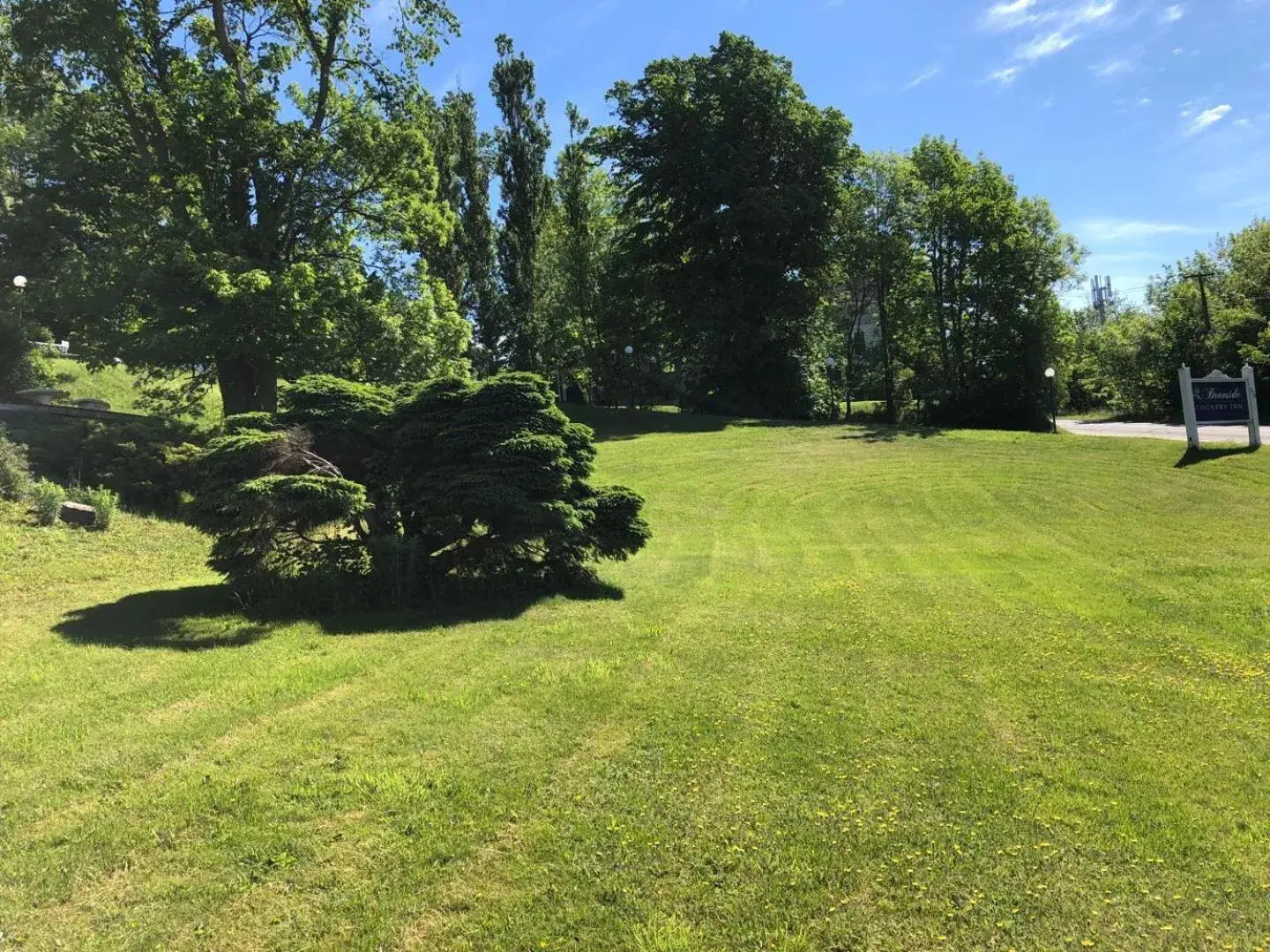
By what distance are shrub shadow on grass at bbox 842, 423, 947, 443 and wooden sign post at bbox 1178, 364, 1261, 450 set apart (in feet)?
24.9

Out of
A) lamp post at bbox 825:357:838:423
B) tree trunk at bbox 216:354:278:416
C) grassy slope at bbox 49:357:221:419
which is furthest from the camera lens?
lamp post at bbox 825:357:838:423

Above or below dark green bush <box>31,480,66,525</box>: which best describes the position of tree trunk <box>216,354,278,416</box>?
above

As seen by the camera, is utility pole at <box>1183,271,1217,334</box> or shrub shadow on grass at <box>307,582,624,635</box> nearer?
shrub shadow on grass at <box>307,582,624,635</box>

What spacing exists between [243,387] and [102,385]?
634 inches

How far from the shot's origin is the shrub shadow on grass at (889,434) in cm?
2512

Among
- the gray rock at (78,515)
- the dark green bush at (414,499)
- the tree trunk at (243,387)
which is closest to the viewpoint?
the dark green bush at (414,499)

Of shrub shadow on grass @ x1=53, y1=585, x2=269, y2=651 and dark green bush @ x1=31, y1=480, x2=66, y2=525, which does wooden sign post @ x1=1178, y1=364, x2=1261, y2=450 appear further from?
dark green bush @ x1=31, y1=480, x2=66, y2=525

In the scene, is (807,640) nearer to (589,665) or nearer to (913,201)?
(589,665)

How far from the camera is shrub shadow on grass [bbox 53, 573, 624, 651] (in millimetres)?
6750

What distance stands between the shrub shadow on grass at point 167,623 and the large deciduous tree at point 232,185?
757cm

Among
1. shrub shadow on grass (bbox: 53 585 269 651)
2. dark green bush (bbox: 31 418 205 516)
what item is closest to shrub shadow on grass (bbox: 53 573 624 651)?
shrub shadow on grass (bbox: 53 585 269 651)

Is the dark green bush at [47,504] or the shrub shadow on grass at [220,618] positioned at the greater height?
the dark green bush at [47,504]

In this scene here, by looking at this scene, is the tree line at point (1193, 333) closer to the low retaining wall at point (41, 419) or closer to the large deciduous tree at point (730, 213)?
the large deciduous tree at point (730, 213)

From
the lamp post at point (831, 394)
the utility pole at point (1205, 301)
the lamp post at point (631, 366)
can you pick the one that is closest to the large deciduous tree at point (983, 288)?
the lamp post at point (831, 394)
